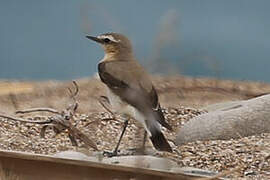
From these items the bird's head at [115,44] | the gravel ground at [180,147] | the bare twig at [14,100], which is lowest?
the gravel ground at [180,147]

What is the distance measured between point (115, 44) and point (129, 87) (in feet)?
1.74

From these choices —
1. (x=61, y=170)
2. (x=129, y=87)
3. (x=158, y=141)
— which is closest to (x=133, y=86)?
(x=129, y=87)

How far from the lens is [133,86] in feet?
13.9

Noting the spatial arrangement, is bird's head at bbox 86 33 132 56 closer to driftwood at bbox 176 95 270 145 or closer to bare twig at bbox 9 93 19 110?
driftwood at bbox 176 95 270 145

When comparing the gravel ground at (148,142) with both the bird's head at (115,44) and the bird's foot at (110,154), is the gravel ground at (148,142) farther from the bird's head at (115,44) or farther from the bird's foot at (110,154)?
the bird's head at (115,44)

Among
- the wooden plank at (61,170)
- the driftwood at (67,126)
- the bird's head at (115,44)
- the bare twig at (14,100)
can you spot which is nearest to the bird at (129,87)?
the bird's head at (115,44)

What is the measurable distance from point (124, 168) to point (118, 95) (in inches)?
48.5

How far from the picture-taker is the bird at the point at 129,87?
13.6 ft

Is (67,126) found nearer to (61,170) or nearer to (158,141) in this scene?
(158,141)

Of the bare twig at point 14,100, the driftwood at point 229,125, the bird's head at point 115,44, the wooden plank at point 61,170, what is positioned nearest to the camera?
the wooden plank at point 61,170

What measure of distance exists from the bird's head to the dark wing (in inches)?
4.6

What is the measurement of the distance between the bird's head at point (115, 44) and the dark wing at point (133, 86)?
0.12 metres

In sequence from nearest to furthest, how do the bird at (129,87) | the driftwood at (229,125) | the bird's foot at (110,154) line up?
the bird at (129,87) < the bird's foot at (110,154) < the driftwood at (229,125)

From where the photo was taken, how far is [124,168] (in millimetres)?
3178
